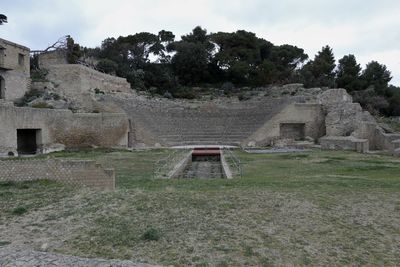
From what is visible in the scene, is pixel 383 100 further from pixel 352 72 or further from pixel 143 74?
pixel 143 74

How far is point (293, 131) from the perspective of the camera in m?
31.3

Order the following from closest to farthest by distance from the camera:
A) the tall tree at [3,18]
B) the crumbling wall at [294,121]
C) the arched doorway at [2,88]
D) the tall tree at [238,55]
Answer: the arched doorway at [2,88]
the crumbling wall at [294,121]
the tall tree at [3,18]
the tall tree at [238,55]

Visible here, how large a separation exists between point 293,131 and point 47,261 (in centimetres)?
2784

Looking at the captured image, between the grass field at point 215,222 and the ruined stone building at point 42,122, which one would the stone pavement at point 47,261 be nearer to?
the grass field at point 215,222

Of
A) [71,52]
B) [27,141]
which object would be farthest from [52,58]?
[27,141]

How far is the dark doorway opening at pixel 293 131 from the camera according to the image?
31.0 m

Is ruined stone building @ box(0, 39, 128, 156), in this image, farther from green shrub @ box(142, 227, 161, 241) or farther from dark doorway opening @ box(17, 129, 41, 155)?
green shrub @ box(142, 227, 161, 241)

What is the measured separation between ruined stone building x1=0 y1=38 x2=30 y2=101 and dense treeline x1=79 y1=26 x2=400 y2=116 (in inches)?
549

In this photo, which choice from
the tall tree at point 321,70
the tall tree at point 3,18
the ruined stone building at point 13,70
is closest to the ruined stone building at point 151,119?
the ruined stone building at point 13,70

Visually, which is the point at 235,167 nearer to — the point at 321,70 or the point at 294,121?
the point at 294,121

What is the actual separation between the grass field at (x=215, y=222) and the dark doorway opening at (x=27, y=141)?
1475cm

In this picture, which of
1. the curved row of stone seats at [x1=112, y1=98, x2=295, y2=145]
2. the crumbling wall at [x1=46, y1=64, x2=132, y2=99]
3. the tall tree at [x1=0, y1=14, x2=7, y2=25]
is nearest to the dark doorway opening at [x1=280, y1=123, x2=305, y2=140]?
the curved row of stone seats at [x1=112, y1=98, x2=295, y2=145]

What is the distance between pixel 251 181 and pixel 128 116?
59.0 feet

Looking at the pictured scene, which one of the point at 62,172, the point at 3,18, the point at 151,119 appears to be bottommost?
the point at 62,172
